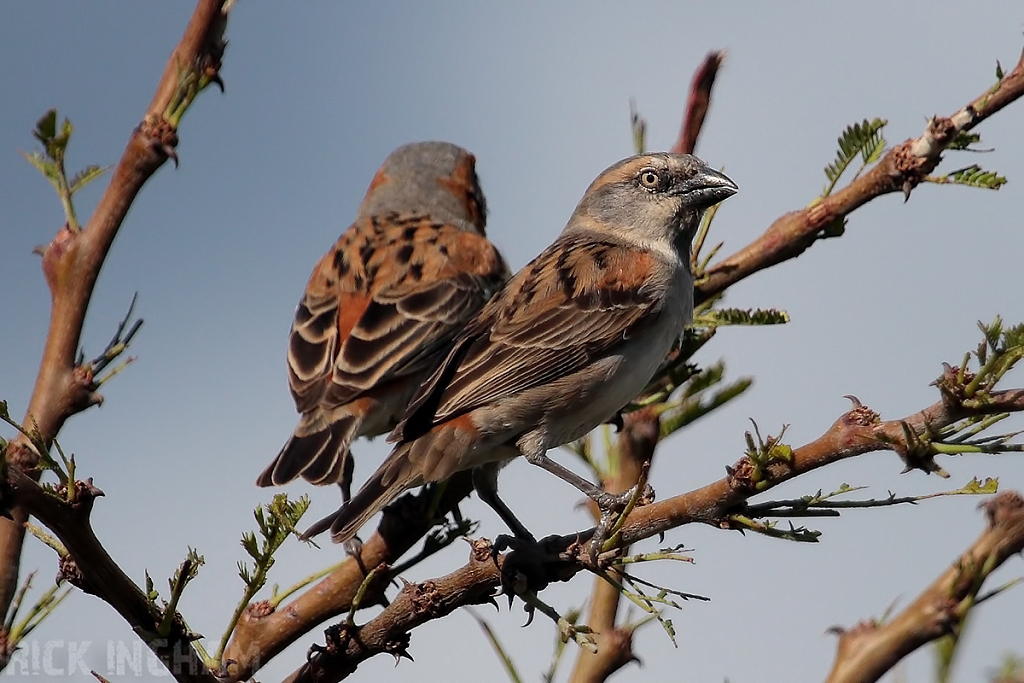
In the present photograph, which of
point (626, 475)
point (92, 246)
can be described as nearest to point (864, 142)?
point (626, 475)

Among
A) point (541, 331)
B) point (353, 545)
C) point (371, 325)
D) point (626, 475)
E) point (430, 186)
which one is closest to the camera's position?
point (626, 475)

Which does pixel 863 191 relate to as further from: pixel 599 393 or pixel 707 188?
pixel 707 188

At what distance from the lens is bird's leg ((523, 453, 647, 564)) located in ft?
12.5

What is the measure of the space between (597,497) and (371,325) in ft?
6.94

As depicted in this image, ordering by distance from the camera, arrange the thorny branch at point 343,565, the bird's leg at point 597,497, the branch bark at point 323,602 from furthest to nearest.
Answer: the branch bark at point 323,602 < the bird's leg at point 597,497 < the thorny branch at point 343,565

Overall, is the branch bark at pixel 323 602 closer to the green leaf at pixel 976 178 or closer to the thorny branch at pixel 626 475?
the thorny branch at pixel 626 475

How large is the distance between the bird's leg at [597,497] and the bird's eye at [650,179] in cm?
209

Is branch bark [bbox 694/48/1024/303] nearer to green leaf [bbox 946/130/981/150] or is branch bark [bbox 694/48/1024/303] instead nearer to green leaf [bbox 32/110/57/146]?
green leaf [bbox 946/130/981/150]

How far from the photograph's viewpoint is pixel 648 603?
358 cm

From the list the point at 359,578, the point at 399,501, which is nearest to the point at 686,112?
the point at 399,501

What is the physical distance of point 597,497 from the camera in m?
5.28

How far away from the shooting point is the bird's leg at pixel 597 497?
3.82 m

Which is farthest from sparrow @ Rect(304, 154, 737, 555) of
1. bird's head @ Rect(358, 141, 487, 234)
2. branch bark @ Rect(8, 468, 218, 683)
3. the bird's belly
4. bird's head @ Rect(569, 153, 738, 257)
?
bird's head @ Rect(358, 141, 487, 234)

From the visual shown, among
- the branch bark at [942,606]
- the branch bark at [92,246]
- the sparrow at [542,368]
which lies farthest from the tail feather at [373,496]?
the branch bark at [942,606]
